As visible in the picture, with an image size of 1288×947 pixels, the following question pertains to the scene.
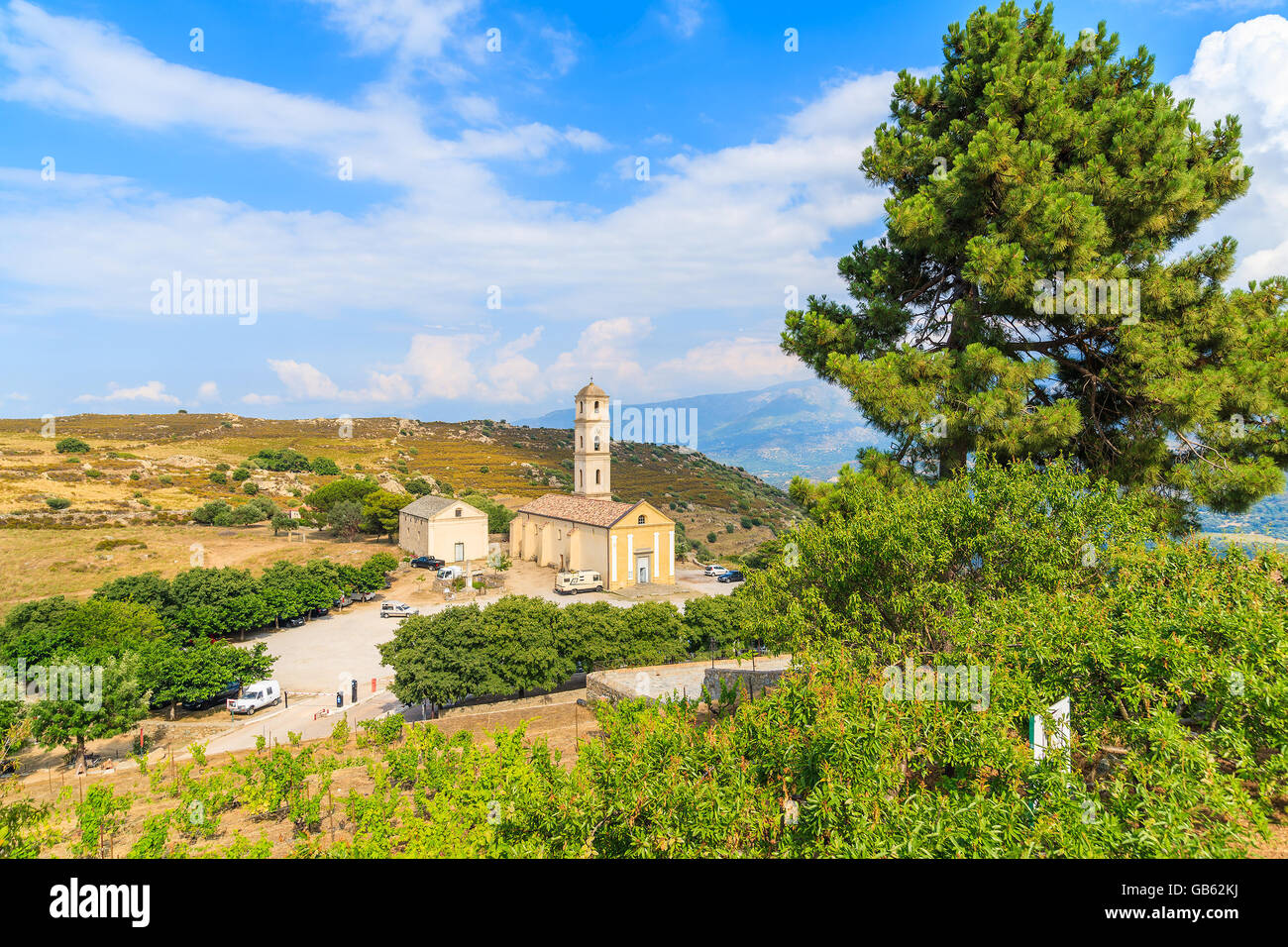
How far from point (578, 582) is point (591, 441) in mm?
11746

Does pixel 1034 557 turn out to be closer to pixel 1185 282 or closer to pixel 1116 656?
pixel 1116 656

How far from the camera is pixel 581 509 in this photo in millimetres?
49406

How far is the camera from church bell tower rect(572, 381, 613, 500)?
165 ft

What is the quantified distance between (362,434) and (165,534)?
79.4 metres

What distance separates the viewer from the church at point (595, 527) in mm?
45562

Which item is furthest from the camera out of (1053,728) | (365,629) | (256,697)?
(365,629)

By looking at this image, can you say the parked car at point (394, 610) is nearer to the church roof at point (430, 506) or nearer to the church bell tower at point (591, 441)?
the church roof at point (430, 506)

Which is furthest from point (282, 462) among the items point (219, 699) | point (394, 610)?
point (219, 699)

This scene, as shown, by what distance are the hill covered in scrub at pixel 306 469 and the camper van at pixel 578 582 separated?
1449 centimetres

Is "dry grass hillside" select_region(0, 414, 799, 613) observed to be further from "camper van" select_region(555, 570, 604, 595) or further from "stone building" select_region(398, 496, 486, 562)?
"camper van" select_region(555, 570, 604, 595)

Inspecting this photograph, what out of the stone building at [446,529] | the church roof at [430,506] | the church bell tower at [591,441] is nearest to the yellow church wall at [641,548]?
the church bell tower at [591,441]

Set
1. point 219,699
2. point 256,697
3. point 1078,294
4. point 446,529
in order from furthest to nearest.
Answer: point 446,529
point 219,699
point 256,697
point 1078,294

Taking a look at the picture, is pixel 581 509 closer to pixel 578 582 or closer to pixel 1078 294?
pixel 578 582
